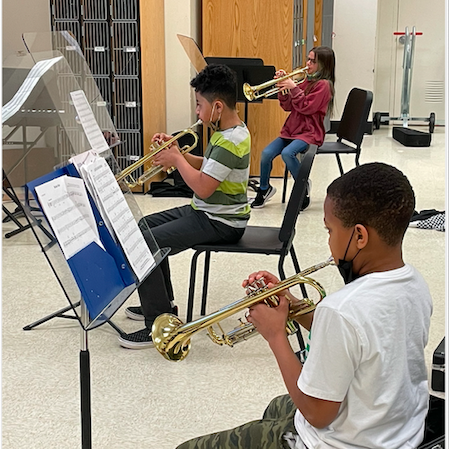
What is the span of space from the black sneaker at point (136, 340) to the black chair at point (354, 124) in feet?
8.08

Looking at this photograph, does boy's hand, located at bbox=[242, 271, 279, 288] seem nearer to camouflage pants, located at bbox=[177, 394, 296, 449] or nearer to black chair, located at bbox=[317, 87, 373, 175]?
camouflage pants, located at bbox=[177, 394, 296, 449]

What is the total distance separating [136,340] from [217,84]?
1107mm

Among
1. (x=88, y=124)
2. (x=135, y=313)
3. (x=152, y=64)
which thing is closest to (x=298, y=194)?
(x=88, y=124)

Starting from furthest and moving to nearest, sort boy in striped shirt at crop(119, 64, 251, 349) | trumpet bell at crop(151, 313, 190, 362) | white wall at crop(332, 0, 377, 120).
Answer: white wall at crop(332, 0, 377, 120) < boy in striped shirt at crop(119, 64, 251, 349) < trumpet bell at crop(151, 313, 190, 362)

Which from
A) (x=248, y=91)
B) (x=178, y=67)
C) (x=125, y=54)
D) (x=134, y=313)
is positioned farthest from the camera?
(x=178, y=67)

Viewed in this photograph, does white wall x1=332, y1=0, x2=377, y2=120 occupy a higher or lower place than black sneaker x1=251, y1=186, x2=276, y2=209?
higher

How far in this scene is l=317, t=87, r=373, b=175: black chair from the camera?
189 inches

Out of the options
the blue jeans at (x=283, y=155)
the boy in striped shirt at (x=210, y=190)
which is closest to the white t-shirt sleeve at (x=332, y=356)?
the boy in striped shirt at (x=210, y=190)

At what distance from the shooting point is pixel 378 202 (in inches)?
52.6

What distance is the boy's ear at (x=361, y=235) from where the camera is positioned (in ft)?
4.41

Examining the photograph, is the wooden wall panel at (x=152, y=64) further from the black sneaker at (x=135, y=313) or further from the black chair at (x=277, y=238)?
the black chair at (x=277, y=238)

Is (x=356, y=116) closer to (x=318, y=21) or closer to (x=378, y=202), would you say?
(x=378, y=202)

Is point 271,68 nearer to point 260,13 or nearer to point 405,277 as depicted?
point 260,13

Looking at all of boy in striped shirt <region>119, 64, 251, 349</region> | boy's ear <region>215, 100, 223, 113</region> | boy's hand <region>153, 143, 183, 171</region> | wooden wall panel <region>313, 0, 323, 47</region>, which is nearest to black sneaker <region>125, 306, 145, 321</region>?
boy in striped shirt <region>119, 64, 251, 349</region>
